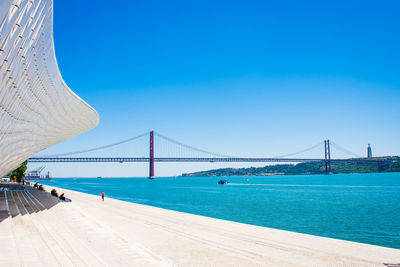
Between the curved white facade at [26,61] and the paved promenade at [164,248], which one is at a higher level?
the curved white facade at [26,61]

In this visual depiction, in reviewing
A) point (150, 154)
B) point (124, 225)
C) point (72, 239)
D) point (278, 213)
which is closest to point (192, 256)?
point (72, 239)

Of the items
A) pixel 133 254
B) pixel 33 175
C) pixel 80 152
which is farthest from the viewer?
pixel 33 175

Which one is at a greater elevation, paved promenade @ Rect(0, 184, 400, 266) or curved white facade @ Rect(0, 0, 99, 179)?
curved white facade @ Rect(0, 0, 99, 179)

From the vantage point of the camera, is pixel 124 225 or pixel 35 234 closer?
pixel 35 234

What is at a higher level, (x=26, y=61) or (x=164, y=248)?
(x=26, y=61)

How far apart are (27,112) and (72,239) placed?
4.63 metres

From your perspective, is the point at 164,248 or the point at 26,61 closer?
the point at 26,61

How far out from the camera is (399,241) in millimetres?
15141

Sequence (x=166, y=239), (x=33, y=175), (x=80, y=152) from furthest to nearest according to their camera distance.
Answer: (x=33, y=175) < (x=80, y=152) < (x=166, y=239)

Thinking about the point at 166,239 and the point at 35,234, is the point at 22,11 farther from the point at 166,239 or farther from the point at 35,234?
the point at 166,239

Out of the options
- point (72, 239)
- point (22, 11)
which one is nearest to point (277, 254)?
point (72, 239)

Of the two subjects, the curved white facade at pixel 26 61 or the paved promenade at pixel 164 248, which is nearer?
the curved white facade at pixel 26 61

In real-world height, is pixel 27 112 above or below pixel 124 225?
above

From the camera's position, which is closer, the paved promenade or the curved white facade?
the curved white facade
